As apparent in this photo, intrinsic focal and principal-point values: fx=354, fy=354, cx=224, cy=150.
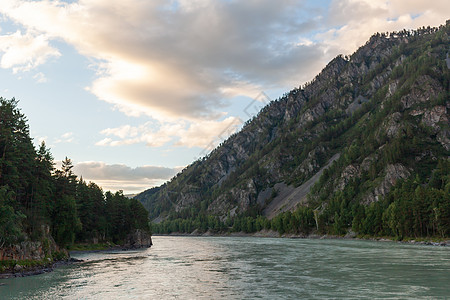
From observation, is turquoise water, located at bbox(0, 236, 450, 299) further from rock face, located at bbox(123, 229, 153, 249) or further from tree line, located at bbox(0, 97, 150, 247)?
rock face, located at bbox(123, 229, 153, 249)

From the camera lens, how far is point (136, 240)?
146875mm

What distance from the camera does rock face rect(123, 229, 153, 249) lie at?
14488 centimetres

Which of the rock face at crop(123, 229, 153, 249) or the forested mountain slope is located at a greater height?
the forested mountain slope

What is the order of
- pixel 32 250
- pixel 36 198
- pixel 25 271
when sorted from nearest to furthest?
pixel 25 271, pixel 32 250, pixel 36 198

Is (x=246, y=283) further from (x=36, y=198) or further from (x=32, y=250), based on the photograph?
(x=36, y=198)

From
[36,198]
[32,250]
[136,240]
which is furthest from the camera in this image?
[136,240]

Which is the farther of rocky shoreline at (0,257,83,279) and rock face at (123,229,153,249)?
rock face at (123,229,153,249)

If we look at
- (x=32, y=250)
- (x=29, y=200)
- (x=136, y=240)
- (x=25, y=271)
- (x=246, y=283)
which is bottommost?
(x=136, y=240)

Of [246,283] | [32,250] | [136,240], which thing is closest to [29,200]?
[32,250]

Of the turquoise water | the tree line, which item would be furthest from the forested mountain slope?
the turquoise water

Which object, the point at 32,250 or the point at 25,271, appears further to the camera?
the point at 32,250

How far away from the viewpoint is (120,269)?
65.4m

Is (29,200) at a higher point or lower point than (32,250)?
higher

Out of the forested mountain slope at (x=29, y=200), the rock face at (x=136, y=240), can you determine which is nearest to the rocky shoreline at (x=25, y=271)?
the forested mountain slope at (x=29, y=200)
